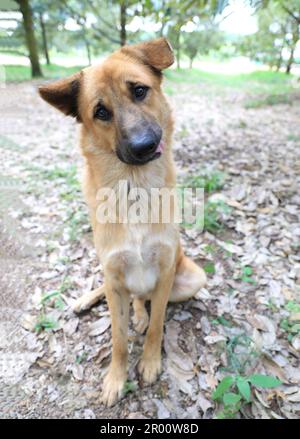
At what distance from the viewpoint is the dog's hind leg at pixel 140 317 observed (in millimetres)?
2805

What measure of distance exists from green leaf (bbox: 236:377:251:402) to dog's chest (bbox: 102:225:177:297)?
2.70 feet

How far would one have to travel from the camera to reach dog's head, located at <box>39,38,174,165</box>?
1.97 meters

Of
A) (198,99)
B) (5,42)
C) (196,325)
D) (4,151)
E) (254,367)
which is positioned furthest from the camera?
(198,99)

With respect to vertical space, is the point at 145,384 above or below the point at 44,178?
below

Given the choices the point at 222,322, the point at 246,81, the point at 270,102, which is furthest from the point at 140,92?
the point at 246,81

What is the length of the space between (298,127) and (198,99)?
477 centimetres

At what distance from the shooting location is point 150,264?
2.22 meters

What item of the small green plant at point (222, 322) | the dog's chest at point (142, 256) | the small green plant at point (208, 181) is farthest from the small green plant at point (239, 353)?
the small green plant at point (208, 181)

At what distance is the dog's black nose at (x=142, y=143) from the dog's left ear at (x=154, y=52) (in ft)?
2.01

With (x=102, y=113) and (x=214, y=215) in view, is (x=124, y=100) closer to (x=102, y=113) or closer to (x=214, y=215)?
(x=102, y=113)

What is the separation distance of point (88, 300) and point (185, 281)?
0.86 metres

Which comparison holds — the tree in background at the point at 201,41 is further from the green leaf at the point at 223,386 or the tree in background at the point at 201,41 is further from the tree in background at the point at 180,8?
the green leaf at the point at 223,386
